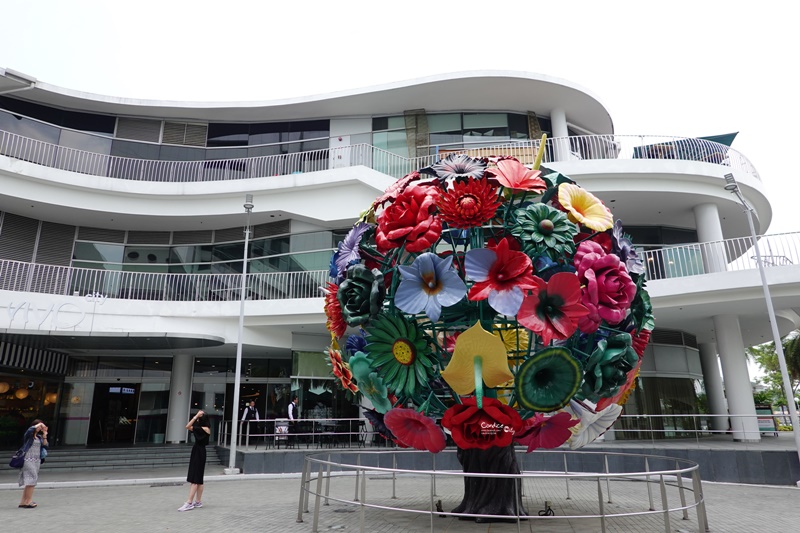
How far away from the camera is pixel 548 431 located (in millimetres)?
6723

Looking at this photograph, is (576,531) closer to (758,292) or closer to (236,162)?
(758,292)

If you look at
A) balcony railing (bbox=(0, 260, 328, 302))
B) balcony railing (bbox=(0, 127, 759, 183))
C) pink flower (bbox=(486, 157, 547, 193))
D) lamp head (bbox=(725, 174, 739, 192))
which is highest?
balcony railing (bbox=(0, 127, 759, 183))

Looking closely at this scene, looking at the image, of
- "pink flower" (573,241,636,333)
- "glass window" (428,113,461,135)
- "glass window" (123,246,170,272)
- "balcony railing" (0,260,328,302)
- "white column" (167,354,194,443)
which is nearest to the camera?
"pink flower" (573,241,636,333)

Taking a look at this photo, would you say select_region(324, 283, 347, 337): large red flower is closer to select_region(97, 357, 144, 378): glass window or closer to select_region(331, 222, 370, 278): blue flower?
select_region(331, 222, 370, 278): blue flower

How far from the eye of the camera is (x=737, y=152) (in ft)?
63.1

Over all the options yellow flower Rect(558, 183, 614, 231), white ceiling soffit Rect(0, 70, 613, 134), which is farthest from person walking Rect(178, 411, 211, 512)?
white ceiling soffit Rect(0, 70, 613, 134)

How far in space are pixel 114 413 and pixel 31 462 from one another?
12.2 m

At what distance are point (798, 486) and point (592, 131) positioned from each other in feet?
54.5

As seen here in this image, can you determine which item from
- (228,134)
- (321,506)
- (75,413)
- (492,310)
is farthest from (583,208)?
(75,413)

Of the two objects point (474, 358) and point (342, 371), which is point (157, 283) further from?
point (474, 358)

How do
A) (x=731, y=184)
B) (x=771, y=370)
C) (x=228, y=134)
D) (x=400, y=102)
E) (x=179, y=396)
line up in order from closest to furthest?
1. (x=731, y=184)
2. (x=179, y=396)
3. (x=400, y=102)
4. (x=228, y=134)
5. (x=771, y=370)

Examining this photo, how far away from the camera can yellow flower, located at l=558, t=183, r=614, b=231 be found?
691 cm

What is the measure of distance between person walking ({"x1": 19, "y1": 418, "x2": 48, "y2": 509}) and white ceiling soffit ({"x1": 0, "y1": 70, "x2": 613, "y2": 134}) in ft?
53.3

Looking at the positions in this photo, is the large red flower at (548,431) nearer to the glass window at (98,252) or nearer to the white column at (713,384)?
the white column at (713,384)
